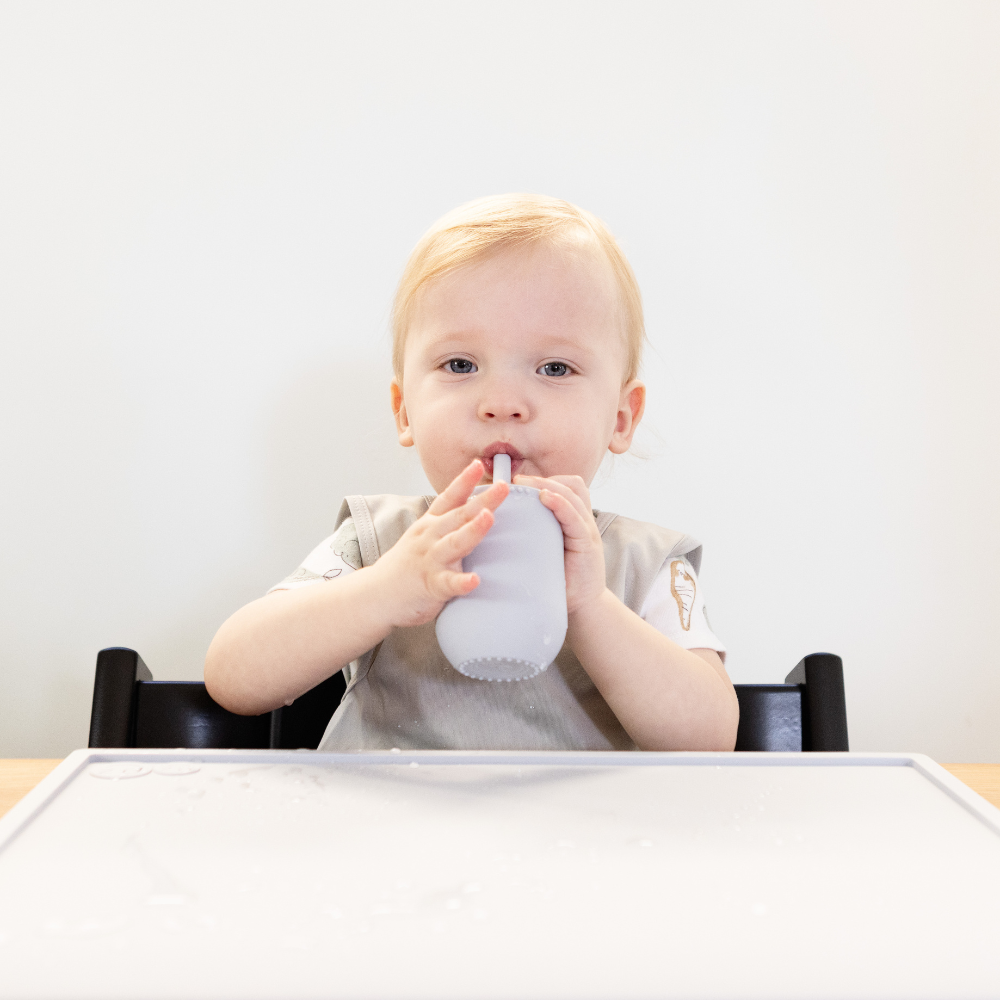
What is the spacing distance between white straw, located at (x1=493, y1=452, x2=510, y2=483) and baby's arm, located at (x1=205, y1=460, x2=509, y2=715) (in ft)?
0.40

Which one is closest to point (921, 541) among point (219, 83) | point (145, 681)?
point (145, 681)

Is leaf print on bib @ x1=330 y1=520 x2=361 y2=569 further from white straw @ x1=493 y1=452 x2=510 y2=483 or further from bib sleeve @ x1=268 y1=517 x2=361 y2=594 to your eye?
white straw @ x1=493 y1=452 x2=510 y2=483

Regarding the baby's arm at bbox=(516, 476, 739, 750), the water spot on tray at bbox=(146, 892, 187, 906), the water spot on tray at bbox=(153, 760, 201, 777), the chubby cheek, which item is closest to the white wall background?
the chubby cheek

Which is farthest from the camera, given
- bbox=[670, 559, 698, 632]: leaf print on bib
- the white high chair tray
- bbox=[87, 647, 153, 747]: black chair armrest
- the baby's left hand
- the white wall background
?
the white wall background

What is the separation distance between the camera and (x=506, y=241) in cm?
82

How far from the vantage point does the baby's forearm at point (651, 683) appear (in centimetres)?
71

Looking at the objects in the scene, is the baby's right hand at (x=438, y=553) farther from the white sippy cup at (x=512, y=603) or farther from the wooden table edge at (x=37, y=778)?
the wooden table edge at (x=37, y=778)

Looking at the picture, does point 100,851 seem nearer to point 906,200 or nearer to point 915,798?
point 915,798

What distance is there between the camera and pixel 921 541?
1.18 m

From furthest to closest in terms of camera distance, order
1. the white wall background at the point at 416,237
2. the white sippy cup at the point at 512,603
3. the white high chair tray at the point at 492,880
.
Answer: the white wall background at the point at 416,237
the white sippy cup at the point at 512,603
the white high chair tray at the point at 492,880

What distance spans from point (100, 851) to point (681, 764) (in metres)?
0.33

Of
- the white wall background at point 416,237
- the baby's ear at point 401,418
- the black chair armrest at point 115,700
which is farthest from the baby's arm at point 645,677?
the white wall background at point 416,237

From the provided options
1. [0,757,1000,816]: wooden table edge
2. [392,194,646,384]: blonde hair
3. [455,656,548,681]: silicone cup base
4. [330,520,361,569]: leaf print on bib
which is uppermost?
[392,194,646,384]: blonde hair

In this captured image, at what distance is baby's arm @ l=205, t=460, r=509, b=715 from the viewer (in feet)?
1.85
